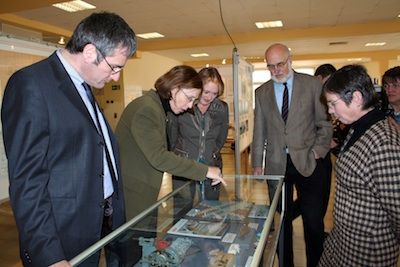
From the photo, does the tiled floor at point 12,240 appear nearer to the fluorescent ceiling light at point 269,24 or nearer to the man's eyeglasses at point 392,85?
the man's eyeglasses at point 392,85

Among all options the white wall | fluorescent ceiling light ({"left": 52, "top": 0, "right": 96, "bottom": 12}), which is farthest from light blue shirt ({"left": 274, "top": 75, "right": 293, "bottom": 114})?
the white wall

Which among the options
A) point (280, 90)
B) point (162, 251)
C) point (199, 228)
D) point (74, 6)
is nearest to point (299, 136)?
point (280, 90)

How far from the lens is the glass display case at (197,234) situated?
3.79 ft

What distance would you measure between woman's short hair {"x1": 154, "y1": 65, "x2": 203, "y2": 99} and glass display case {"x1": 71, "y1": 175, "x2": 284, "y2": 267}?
0.53 m

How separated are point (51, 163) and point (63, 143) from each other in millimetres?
73

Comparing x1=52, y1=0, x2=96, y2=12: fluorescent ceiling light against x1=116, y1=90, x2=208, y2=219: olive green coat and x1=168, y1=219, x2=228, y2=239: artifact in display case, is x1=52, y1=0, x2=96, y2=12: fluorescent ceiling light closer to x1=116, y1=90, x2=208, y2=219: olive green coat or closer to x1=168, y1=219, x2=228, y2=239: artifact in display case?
x1=116, y1=90, x2=208, y2=219: olive green coat

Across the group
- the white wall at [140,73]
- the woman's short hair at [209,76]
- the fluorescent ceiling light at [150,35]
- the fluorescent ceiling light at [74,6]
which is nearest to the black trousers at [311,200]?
the woman's short hair at [209,76]

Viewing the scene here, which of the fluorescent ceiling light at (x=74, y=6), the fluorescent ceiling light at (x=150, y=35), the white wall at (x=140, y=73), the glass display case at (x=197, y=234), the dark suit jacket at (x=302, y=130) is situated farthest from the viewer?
the white wall at (x=140, y=73)

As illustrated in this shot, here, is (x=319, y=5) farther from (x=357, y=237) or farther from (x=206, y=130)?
(x=357, y=237)

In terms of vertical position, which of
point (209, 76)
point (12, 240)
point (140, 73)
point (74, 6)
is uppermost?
point (74, 6)

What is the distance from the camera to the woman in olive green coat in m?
1.61

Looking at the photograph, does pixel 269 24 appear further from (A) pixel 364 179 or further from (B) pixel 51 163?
(B) pixel 51 163

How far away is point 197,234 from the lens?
1412 mm

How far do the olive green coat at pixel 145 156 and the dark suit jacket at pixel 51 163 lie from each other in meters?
0.42
